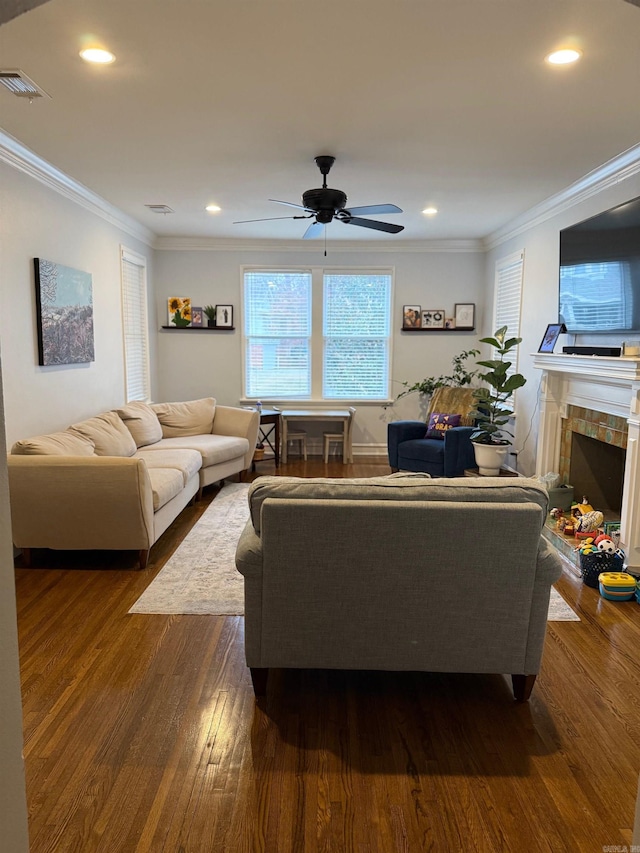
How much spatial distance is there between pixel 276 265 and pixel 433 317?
6.54 ft

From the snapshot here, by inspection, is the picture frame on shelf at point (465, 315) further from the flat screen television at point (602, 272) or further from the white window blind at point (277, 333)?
the flat screen television at point (602, 272)

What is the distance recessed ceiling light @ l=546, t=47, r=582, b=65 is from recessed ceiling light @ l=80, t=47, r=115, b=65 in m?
1.82

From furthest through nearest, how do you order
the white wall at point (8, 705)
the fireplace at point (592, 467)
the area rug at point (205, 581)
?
1. the fireplace at point (592, 467)
2. the area rug at point (205, 581)
3. the white wall at point (8, 705)

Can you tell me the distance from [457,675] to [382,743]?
0.59 metres

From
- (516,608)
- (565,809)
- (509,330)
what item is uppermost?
(509,330)

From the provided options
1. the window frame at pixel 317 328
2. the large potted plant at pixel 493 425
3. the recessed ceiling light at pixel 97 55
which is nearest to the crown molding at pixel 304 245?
the window frame at pixel 317 328

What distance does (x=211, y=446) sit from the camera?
213 inches

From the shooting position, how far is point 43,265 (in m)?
4.04

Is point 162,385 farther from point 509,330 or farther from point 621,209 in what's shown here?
point 621,209

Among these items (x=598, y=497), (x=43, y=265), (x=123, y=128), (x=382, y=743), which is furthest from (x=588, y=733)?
(x=43, y=265)

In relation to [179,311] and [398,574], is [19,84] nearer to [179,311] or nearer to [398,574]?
[398,574]

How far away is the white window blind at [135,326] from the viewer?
593 cm

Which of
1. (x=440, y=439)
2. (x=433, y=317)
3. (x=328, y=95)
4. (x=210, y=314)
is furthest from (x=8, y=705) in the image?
(x=433, y=317)

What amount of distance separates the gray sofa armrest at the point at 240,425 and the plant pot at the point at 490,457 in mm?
2226
